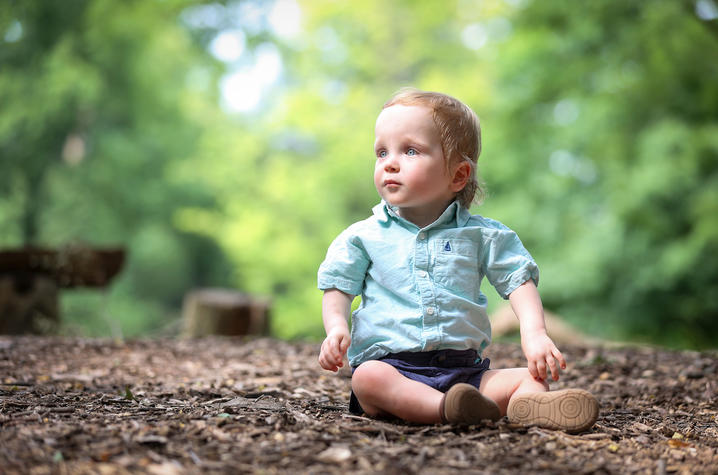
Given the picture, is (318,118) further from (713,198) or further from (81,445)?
(81,445)

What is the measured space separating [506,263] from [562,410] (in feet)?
1.72

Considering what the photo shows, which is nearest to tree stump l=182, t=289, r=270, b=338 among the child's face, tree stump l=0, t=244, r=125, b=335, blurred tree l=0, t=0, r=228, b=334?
tree stump l=0, t=244, r=125, b=335

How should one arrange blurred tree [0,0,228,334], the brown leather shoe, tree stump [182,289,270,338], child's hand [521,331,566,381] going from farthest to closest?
blurred tree [0,0,228,334] → tree stump [182,289,270,338] → child's hand [521,331,566,381] → the brown leather shoe

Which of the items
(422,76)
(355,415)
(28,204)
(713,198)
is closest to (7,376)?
(355,415)

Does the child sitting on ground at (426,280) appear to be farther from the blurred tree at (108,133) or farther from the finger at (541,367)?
the blurred tree at (108,133)

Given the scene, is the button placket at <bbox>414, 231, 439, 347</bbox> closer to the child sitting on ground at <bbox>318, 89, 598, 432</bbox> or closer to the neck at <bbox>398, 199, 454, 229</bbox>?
the child sitting on ground at <bbox>318, 89, 598, 432</bbox>

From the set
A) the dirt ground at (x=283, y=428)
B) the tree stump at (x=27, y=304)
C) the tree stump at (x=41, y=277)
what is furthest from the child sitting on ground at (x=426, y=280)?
the tree stump at (x=27, y=304)

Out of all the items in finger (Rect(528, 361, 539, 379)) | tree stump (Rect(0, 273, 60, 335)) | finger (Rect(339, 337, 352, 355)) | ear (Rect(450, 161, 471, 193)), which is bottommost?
tree stump (Rect(0, 273, 60, 335))

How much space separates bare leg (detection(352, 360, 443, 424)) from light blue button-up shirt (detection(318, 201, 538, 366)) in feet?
0.44

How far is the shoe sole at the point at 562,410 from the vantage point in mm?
2115

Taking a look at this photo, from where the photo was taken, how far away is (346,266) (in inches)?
94.2

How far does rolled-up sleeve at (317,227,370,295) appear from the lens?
2375 mm

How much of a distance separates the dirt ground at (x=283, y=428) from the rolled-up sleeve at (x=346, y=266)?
439 mm

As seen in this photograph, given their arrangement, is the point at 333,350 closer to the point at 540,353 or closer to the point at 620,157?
the point at 540,353
